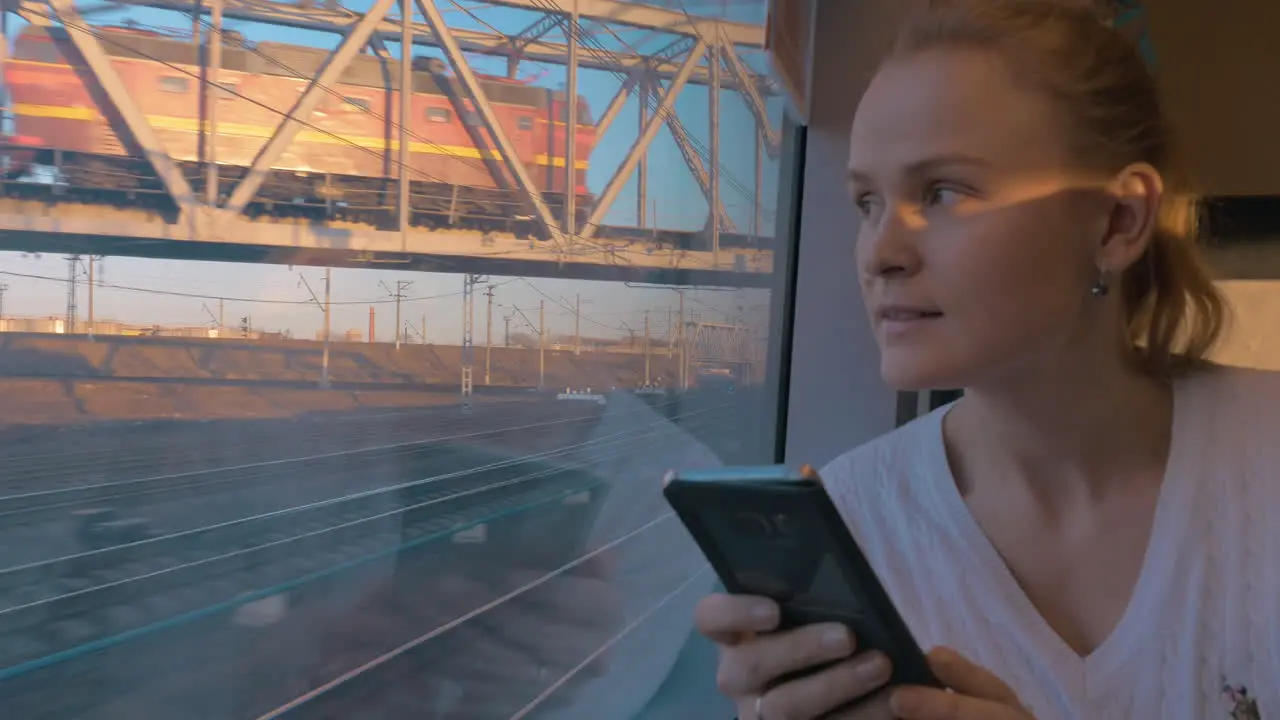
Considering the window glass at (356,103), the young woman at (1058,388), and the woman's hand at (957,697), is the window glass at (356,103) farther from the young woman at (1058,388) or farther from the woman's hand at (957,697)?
the woman's hand at (957,697)

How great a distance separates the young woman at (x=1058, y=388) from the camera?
0.84 m

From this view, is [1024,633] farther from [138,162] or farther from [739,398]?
[739,398]

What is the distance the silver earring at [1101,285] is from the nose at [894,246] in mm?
202

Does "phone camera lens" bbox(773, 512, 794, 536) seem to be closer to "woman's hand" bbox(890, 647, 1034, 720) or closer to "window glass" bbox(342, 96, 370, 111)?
"woman's hand" bbox(890, 647, 1034, 720)

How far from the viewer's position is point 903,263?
865mm

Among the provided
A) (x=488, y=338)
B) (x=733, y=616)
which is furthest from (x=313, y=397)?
(x=733, y=616)

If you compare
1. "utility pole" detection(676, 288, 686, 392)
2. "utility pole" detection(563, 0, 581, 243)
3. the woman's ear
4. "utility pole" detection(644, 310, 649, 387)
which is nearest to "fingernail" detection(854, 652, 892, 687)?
the woman's ear

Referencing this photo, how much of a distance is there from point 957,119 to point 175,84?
0.77 metres

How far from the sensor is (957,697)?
666 millimetres

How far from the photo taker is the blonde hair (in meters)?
0.90

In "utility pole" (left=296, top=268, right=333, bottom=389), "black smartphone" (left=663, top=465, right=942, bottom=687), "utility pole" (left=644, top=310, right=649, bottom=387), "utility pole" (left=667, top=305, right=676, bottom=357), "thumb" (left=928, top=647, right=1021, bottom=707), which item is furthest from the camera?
"utility pole" (left=667, top=305, right=676, bottom=357)

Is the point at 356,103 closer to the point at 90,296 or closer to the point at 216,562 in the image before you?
the point at 90,296

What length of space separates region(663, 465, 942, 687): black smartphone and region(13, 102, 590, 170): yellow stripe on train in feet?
2.18

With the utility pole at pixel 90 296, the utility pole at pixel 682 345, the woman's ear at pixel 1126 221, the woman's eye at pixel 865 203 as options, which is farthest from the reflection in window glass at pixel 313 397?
Result: the woman's ear at pixel 1126 221
